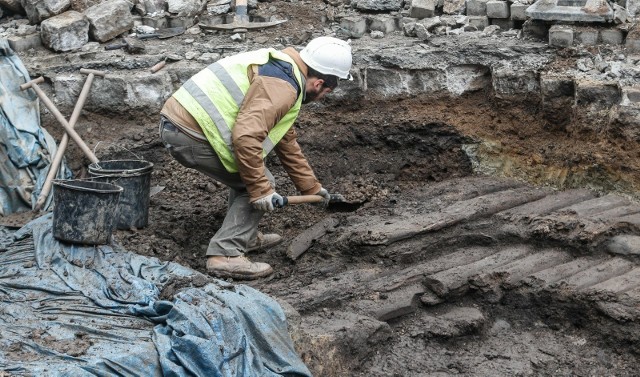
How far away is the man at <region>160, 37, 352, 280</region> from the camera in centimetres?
538

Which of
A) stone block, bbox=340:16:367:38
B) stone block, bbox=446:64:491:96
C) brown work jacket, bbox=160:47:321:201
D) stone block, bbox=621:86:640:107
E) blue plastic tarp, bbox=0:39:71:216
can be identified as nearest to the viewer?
brown work jacket, bbox=160:47:321:201

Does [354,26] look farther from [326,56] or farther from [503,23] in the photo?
[326,56]

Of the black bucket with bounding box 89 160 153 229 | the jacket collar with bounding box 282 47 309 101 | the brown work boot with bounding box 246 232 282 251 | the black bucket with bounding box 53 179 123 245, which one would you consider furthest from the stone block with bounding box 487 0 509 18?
the black bucket with bounding box 53 179 123 245

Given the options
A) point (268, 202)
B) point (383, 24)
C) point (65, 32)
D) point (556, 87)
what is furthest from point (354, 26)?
point (268, 202)

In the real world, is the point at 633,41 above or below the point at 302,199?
above

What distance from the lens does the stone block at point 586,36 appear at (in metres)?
7.12

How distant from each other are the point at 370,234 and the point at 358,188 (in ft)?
3.67

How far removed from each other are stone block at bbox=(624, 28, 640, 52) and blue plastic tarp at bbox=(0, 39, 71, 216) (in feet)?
14.2

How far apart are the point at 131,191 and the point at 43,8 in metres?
2.43

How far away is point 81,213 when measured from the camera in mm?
5352

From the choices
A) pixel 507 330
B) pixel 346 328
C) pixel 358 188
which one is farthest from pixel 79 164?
pixel 507 330

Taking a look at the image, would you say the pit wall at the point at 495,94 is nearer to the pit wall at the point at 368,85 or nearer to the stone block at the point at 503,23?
the pit wall at the point at 368,85

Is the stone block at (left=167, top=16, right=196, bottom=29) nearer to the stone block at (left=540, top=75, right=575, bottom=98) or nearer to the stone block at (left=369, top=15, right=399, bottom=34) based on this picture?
the stone block at (left=369, top=15, right=399, bottom=34)

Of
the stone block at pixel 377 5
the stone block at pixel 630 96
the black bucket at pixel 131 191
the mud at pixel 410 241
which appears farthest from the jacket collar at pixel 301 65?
the stone block at pixel 377 5
